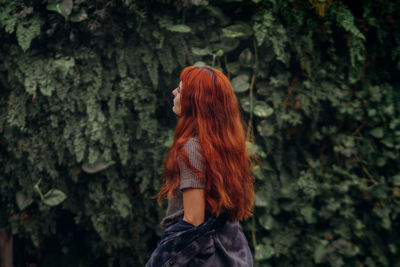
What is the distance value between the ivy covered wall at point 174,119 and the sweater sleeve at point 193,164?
103 centimetres

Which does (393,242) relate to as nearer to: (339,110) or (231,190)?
(339,110)

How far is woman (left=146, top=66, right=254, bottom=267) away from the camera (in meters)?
1.30

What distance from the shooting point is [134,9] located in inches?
87.4

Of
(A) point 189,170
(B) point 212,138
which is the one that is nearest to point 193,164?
(A) point 189,170

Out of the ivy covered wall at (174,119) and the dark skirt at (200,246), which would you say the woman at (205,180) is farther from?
the ivy covered wall at (174,119)

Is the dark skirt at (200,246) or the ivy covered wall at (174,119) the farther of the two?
the ivy covered wall at (174,119)

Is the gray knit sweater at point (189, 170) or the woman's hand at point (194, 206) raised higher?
the gray knit sweater at point (189, 170)

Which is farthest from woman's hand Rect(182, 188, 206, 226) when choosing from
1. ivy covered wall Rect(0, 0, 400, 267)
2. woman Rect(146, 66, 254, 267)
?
ivy covered wall Rect(0, 0, 400, 267)

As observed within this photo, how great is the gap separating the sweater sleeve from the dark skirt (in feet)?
0.51

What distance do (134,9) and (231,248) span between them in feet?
5.54

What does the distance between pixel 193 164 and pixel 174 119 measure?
120 cm

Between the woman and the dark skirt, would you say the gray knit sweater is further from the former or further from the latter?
the dark skirt

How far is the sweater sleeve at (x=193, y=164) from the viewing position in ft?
4.30

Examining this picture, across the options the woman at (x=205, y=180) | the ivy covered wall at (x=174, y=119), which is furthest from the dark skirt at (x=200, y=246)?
the ivy covered wall at (x=174, y=119)
